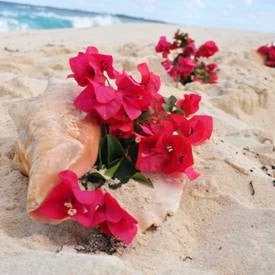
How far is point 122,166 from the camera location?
1760mm

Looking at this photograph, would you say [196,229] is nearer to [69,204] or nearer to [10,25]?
[69,204]

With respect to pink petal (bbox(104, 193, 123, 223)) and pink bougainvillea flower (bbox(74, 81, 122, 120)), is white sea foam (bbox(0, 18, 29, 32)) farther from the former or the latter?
pink petal (bbox(104, 193, 123, 223))

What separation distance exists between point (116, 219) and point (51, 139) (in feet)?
1.18

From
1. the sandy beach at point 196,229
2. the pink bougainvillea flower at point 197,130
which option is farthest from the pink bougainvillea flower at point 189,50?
the pink bougainvillea flower at point 197,130

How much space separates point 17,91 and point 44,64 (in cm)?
174

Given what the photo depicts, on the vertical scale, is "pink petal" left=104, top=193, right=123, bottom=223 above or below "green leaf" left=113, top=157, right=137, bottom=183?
above

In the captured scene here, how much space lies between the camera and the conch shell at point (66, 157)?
1557 millimetres

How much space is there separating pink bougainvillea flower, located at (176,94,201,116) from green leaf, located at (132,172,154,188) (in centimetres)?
45

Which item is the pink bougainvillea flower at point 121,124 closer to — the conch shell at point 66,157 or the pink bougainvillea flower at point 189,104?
the conch shell at point 66,157

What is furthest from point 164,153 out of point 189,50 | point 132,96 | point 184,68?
point 189,50

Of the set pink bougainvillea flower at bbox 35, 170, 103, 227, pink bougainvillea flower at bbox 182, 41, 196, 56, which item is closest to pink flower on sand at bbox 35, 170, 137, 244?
pink bougainvillea flower at bbox 35, 170, 103, 227

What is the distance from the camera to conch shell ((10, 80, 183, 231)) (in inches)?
61.3

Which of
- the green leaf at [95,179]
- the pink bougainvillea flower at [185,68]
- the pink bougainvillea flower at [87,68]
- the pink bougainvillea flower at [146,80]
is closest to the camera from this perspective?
the green leaf at [95,179]

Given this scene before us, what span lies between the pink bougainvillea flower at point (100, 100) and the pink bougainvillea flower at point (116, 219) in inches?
13.4
